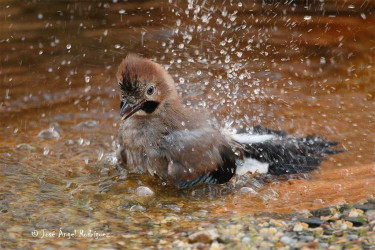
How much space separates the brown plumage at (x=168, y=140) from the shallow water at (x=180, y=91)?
16cm

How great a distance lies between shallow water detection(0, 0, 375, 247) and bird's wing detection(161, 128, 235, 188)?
4.8 inches

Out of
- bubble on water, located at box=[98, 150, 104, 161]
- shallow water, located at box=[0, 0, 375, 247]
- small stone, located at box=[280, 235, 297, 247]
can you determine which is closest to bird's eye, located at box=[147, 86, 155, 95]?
shallow water, located at box=[0, 0, 375, 247]

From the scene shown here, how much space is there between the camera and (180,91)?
707 cm

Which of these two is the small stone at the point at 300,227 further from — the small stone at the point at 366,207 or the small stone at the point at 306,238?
the small stone at the point at 366,207

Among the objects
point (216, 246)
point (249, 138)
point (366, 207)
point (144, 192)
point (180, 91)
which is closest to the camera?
point (216, 246)

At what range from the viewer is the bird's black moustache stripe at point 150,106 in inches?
198

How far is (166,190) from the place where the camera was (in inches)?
192

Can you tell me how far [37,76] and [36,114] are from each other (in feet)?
2.55

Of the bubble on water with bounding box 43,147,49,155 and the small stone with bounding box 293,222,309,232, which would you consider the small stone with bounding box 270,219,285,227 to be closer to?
the small stone with bounding box 293,222,309,232

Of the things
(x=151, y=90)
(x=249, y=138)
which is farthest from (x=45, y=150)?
(x=249, y=138)

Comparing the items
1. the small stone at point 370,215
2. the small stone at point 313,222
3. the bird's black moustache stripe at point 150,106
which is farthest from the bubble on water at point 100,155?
the small stone at point 370,215

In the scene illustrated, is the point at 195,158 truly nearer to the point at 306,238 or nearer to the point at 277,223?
the point at 277,223

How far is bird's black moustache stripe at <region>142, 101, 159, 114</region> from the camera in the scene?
5.03 metres

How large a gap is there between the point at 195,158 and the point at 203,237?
1.50 metres
